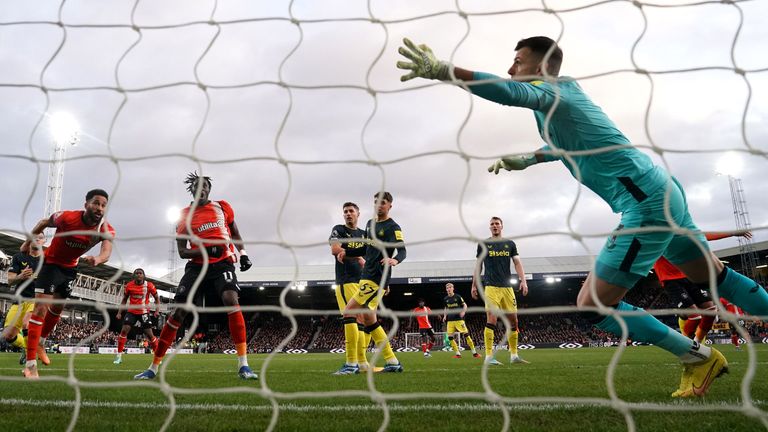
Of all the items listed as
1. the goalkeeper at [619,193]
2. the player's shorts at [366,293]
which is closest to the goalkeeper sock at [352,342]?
the player's shorts at [366,293]

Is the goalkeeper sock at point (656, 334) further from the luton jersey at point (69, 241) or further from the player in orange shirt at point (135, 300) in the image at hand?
the player in orange shirt at point (135, 300)

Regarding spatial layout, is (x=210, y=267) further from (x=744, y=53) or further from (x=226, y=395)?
Result: (x=744, y=53)

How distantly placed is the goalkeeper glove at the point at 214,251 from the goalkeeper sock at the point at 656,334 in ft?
12.8

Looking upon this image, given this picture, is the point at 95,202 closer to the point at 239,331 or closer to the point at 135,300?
the point at 239,331

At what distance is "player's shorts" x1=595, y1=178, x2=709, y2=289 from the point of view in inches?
114

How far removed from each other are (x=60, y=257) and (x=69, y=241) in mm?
322

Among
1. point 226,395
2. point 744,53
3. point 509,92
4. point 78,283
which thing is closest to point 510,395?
point 226,395

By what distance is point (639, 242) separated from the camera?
289cm

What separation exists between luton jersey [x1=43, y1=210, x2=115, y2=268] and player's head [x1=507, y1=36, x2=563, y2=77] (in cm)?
456

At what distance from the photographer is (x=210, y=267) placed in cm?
567

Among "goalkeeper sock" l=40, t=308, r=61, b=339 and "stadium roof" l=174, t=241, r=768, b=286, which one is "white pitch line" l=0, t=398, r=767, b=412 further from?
"stadium roof" l=174, t=241, r=768, b=286

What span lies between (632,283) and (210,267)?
430cm

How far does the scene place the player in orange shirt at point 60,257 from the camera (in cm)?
541

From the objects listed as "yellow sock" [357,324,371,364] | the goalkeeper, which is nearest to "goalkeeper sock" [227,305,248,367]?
"yellow sock" [357,324,371,364]
